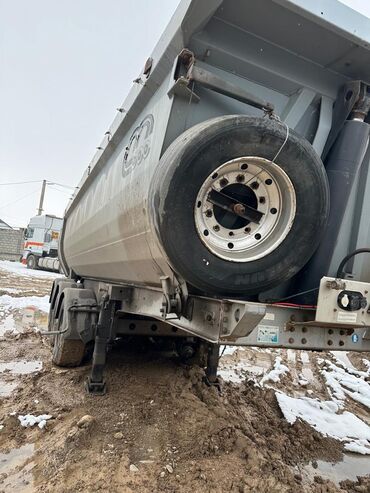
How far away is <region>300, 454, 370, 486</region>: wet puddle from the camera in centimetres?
300

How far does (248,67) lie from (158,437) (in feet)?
9.65

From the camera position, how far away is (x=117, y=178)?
142 inches

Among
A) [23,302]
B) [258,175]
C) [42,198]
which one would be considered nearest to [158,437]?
[258,175]

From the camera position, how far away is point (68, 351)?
4.69 meters

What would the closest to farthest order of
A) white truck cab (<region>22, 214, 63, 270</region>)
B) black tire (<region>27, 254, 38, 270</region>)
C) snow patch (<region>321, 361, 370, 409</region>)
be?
1. snow patch (<region>321, 361, 370, 409</region>)
2. white truck cab (<region>22, 214, 63, 270</region>)
3. black tire (<region>27, 254, 38, 270</region>)

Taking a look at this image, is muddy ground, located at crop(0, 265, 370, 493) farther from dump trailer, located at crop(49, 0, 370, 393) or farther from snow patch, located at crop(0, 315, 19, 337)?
snow patch, located at crop(0, 315, 19, 337)

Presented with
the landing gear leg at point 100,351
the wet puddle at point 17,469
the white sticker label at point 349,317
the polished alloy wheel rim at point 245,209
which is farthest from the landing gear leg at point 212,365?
the polished alloy wheel rim at point 245,209

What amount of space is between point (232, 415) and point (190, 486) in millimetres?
1274

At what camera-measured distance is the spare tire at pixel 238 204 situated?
2.05 metres

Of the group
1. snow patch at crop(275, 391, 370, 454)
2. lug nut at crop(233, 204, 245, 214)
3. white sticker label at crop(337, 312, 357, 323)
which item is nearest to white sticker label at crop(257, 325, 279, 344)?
white sticker label at crop(337, 312, 357, 323)

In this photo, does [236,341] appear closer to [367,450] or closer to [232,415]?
[232,415]

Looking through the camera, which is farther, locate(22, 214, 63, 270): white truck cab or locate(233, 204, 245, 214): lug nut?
locate(22, 214, 63, 270): white truck cab

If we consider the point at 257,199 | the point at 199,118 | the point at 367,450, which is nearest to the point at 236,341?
the point at 257,199

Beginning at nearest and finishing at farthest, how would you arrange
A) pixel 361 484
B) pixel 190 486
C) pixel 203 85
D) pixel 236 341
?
1. pixel 236 341
2. pixel 203 85
3. pixel 190 486
4. pixel 361 484
